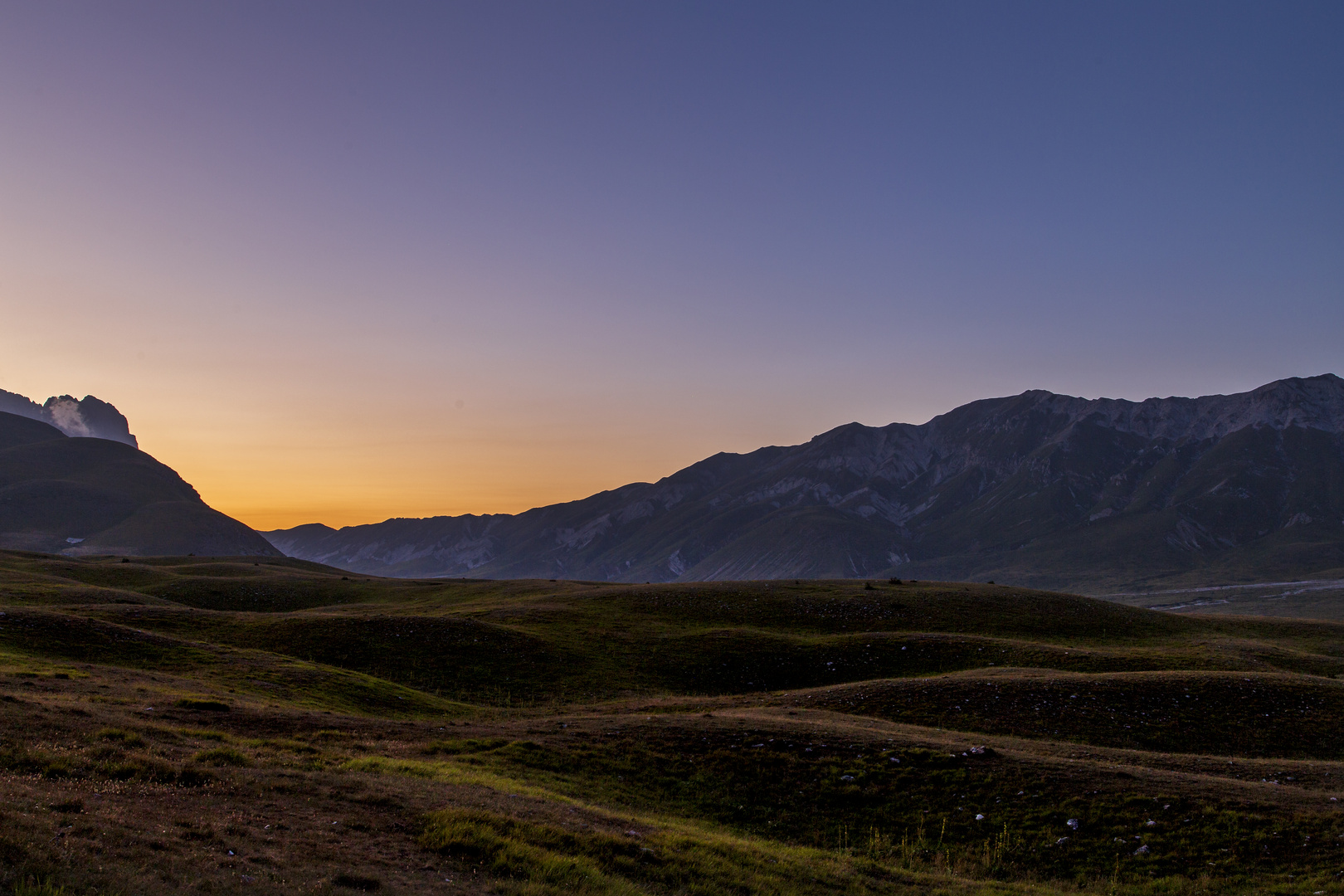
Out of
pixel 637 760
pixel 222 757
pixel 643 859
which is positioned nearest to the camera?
pixel 643 859

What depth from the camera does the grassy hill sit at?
15.1m

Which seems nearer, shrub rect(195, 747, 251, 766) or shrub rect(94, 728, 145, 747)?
shrub rect(195, 747, 251, 766)

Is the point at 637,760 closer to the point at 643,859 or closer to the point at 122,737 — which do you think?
the point at 643,859

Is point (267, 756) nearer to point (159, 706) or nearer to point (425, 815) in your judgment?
point (425, 815)

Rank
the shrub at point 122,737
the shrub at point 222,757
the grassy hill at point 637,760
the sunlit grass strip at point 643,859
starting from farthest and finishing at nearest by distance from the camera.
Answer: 1. the shrub at point 122,737
2. the shrub at point 222,757
3. the sunlit grass strip at point 643,859
4. the grassy hill at point 637,760

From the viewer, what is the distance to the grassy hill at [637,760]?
49.6ft

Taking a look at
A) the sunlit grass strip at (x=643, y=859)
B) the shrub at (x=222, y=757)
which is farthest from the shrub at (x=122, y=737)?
the sunlit grass strip at (x=643, y=859)

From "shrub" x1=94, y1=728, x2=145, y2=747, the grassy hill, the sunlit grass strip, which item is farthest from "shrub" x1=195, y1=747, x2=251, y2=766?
the sunlit grass strip

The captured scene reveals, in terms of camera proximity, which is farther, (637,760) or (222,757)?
(637,760)

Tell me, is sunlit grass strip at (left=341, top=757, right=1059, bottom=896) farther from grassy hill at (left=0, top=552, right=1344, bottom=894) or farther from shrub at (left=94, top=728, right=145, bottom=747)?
shrub at (left=94, top=728, right=145, bottom=747)

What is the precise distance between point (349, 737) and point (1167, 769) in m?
32.1

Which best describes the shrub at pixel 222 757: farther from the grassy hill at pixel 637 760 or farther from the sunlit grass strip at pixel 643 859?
the sunlit grass strip at pixel 643 859

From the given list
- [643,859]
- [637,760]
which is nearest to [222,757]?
[643,859]

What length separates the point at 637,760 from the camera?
2917 centimetres
